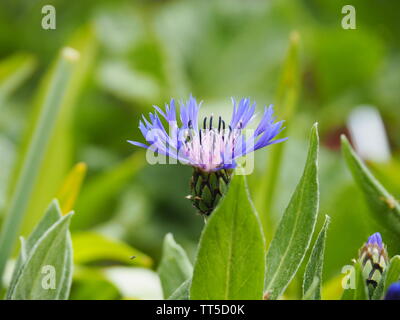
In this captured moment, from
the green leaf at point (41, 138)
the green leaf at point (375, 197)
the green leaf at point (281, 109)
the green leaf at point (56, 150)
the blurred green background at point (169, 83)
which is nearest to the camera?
the green leaf at point (375, 197)

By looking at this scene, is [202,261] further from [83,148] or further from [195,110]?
[83,148]

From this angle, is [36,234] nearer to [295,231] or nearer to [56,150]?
[295,231]

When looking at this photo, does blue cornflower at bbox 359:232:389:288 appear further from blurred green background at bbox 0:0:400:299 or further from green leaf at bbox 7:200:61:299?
blurred green background at bbox 0:0:400:299

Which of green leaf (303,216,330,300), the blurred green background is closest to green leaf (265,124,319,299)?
green leaf (303,216,330,300)

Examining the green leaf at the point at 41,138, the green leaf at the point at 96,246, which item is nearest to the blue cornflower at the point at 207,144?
the green leaf at the point at 41,138

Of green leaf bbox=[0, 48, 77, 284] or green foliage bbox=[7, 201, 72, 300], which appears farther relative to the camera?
green leaf bbox=[0, 48, 77, 284]

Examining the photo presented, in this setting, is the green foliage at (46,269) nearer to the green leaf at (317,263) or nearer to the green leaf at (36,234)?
the green leaf at (36,234)

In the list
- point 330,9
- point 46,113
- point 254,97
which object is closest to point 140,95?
point 254,97

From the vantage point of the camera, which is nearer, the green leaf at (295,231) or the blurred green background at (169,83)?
the green leaf at (295,231)
